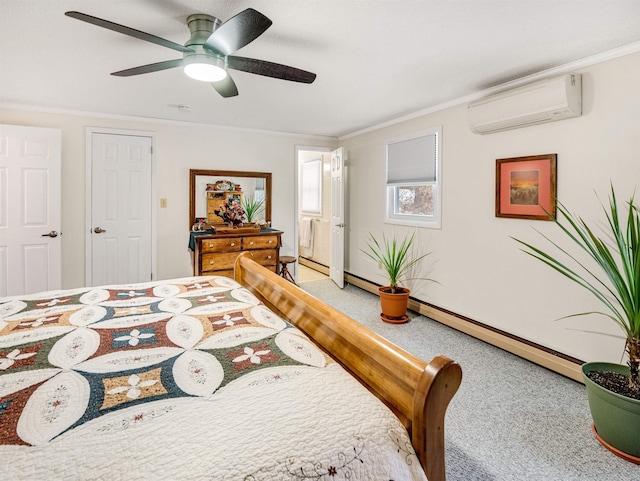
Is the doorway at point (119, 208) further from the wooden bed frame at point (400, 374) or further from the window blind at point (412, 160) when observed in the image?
the wooden bed frame at point (400, 374)

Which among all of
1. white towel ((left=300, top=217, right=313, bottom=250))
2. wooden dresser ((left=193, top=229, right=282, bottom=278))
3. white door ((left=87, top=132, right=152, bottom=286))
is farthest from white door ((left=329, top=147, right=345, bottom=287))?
white door ((left=87, top=132, right=152, bottom=286))

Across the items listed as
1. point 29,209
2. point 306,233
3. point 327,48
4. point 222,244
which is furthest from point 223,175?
point 327,48

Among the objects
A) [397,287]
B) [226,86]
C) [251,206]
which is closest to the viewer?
[226,86]

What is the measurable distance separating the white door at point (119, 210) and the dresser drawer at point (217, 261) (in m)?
0.81

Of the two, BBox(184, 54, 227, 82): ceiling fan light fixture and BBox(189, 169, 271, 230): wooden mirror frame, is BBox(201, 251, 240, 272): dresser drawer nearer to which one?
BBox(189, 169, 271, 230): wooden mirror frame

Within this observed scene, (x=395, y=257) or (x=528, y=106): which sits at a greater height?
(x=528, y=106)

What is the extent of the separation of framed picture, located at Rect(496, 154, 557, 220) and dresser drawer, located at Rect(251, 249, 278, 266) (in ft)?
8.50

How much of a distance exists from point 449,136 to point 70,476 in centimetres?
366

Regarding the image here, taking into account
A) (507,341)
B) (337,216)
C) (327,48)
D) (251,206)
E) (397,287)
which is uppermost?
(327,48)

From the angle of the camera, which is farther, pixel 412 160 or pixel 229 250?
pixel 229 250

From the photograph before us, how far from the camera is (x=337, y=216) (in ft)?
16.9

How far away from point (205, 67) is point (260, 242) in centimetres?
265

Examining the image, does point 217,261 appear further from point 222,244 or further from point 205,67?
point 205,67

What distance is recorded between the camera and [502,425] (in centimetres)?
202
